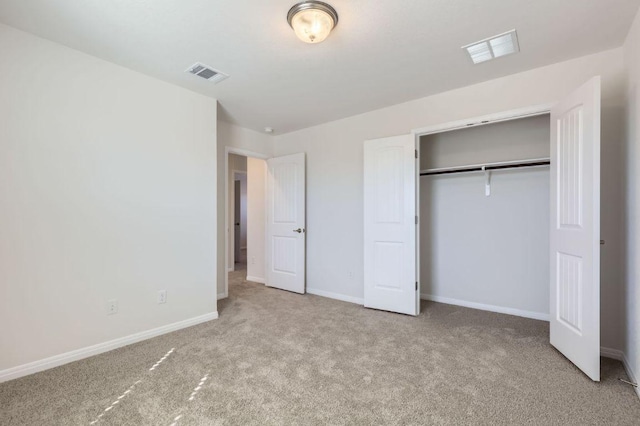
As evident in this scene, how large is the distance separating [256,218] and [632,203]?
4.71m

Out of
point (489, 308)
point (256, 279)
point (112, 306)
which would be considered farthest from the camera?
point (256, 279)

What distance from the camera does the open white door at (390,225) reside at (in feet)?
11.3

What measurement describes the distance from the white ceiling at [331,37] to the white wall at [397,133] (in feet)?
0.52

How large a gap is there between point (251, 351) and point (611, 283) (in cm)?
304

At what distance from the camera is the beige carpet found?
67.8 inches

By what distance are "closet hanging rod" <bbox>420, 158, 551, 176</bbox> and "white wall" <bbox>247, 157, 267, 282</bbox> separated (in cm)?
278

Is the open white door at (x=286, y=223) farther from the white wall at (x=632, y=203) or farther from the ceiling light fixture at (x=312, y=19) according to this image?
the white wall at (x=632, y=203)

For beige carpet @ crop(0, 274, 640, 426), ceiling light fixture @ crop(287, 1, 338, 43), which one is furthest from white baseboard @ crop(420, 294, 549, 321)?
ceiling light fixture @ crop(287, 1, 338, 43)

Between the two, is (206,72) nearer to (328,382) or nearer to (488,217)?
(328,382)

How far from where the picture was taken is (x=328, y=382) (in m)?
2.06

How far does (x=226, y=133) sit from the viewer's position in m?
4.25

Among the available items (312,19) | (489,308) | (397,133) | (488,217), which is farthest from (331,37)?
(489,308)

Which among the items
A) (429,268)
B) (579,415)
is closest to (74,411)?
(579,415)

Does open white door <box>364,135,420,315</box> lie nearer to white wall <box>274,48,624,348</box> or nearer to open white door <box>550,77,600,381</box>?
white wall <box>274,48,624,348</box>
